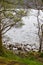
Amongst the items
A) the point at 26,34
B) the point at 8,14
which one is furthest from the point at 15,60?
the point at 26,34

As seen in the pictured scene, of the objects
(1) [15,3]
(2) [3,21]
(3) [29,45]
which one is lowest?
(3) [29,45]

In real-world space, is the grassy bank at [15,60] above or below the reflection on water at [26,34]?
above

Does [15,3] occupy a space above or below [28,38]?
above

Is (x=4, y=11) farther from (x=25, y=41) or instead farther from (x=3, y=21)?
(x=25, y=41)

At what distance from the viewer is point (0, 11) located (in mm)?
11281

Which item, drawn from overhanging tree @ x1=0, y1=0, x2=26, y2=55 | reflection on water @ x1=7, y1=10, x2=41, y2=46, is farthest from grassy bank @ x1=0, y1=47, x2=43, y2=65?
reflection on water @ x1=7, y1=10, x2=41, y2=46

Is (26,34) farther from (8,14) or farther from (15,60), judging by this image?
(15,60)

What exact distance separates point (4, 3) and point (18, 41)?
15225mm

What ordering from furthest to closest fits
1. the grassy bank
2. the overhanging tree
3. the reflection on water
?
the reflection on water
the overhanging tree
the grassy bank

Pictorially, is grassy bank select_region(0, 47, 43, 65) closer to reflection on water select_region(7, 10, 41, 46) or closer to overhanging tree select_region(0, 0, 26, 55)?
overhanging tree select_region(0, 0, 26, 55)

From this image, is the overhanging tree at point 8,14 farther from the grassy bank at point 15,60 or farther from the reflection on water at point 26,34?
the reflection on water at point 26,34

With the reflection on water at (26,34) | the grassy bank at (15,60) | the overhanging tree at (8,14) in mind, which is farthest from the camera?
the reflection on water at (26,34)

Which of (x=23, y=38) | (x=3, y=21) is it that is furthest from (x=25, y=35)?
(x=3, y=21)

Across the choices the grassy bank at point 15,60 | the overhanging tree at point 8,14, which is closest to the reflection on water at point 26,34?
the grassy bank at point 15,60
